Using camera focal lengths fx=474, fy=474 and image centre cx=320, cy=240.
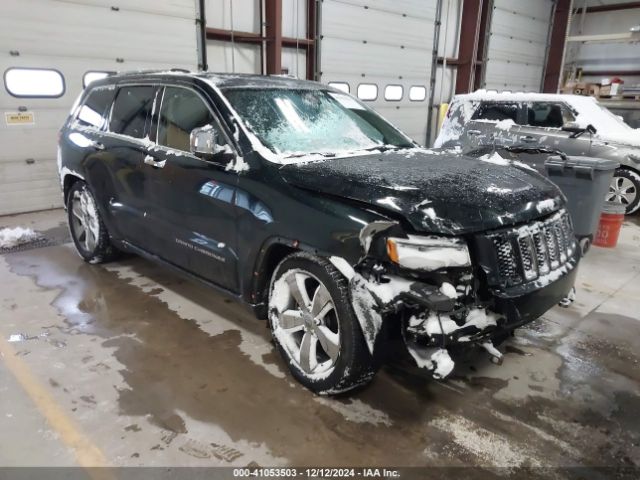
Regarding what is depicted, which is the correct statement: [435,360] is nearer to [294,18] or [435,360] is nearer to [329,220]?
[329,220]

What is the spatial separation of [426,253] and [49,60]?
663cm

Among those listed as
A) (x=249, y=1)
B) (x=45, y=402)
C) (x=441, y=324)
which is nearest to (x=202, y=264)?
(x=45, y=402)

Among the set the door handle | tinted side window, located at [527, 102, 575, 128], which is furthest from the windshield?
tinted side window, located at [527, 102, 575, 128]

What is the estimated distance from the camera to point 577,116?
7.24m

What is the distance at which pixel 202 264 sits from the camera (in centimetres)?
327

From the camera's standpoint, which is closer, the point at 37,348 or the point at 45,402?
the point at 45,402

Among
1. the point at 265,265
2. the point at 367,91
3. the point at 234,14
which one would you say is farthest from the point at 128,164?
the point at 367,91

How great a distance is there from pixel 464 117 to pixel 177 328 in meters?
6.46

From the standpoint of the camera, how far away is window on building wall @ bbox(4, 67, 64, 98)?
636cm

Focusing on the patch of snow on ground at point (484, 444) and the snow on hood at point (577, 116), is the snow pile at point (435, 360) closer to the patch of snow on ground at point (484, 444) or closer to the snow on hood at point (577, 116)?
the patch of snow on ground at point (484, 444)

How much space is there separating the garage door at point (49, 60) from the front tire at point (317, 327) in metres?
5.69

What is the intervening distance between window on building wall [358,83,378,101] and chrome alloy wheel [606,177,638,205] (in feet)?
18.1

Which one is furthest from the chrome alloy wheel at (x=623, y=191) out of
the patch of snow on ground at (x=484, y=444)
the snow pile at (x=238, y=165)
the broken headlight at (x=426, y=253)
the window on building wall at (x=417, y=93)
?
the snow pile at (x=238, y=165)

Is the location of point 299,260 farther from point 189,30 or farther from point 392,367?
point 189,30
